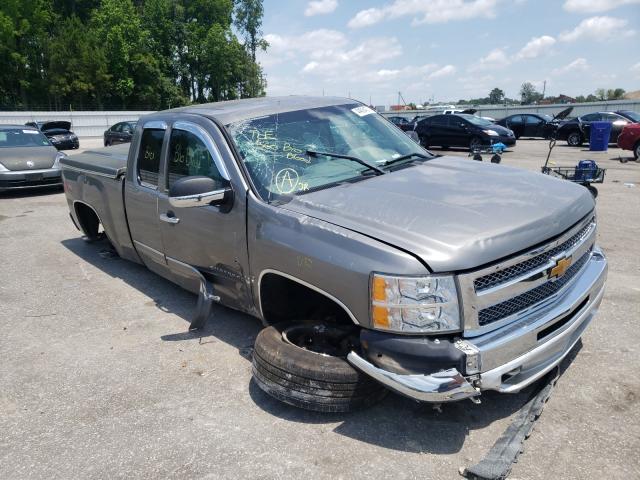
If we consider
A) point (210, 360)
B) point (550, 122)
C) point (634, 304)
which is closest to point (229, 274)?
point (210, 360)

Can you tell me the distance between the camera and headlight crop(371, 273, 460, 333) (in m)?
2.55

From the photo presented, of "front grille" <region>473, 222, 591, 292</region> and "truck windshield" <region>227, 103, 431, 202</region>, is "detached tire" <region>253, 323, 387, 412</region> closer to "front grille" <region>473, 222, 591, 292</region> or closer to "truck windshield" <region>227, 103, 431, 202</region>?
"front grille" <region>473, 222, 591, 292</region>

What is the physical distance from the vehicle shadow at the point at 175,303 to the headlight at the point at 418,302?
1698mm

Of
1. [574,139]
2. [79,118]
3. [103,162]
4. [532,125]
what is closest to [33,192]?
[103,162]

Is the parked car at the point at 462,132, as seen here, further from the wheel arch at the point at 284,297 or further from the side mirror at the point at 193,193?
the side mirror at the point at 193,193

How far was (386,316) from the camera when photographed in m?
2.63

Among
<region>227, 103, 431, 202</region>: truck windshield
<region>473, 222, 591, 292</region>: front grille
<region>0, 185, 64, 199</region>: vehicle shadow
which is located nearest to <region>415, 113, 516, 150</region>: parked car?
<region>0, 185, 64, 199</region>: vehicle shadow

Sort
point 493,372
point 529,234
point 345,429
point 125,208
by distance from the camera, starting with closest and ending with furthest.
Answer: point 493,372, point 529,234, point 345,429, point 125,208

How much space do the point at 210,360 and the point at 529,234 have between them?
2.39 meters

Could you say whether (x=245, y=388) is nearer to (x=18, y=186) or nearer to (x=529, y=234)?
(x=529, y=234)

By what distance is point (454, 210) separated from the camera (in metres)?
2.95

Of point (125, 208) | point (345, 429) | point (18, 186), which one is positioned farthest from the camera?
point (18, 186)

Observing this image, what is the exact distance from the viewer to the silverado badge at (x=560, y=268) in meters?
2.92

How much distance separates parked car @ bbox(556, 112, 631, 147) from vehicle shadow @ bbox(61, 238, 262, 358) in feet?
65.4
